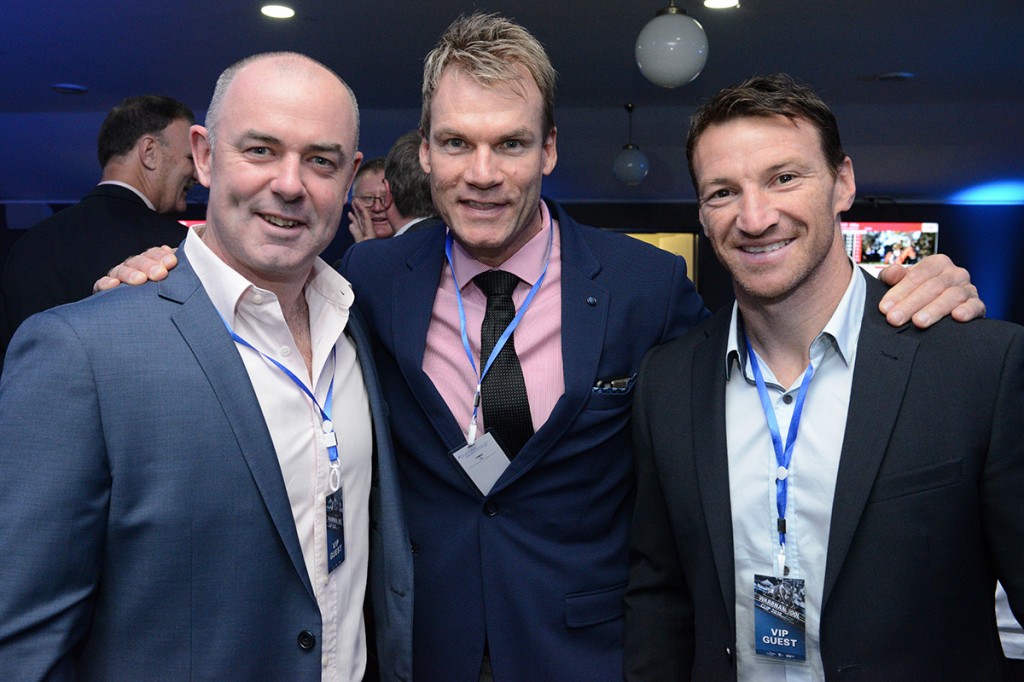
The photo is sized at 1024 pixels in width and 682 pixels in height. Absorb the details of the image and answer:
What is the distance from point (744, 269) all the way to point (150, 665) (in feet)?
4.23

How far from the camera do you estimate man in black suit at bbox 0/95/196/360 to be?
2.90 m

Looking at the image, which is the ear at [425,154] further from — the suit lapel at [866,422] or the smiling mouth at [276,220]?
the suit lapel at [866,422]

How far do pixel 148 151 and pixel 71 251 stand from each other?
25.7 inches

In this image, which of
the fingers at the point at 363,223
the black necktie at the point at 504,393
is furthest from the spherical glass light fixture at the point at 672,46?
the black necktie at the point at 504,393

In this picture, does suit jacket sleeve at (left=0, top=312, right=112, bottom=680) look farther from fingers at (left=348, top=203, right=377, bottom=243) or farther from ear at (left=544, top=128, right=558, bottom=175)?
fingers at (left=348, top=203, right=377, bottom=243)

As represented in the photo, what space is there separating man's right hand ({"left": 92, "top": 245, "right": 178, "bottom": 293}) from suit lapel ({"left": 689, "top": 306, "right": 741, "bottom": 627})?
1067mm

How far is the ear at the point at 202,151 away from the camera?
1582mm

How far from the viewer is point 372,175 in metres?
4.85

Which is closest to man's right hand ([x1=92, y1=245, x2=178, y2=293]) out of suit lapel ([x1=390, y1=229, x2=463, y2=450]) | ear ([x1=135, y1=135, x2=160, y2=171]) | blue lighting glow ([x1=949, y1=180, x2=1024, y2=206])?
suit lapel ([x1=390, y1=229, x2=463, y2=450])

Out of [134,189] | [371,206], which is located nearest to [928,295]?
[134,189]

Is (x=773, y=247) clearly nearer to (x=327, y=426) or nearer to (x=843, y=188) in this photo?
(x=843, y=188)

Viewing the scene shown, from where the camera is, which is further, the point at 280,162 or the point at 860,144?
the point at 860,144

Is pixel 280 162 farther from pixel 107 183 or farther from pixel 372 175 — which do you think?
pixel 372 175

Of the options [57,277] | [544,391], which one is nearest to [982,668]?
[544,391]
